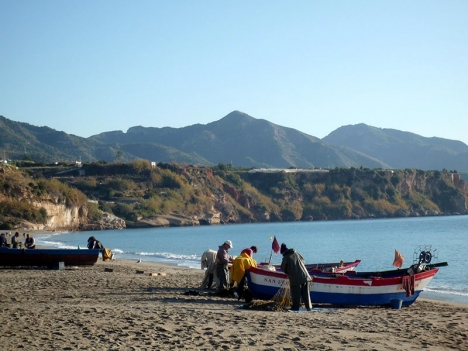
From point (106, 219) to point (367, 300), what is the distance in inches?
3754

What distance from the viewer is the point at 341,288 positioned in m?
16.0

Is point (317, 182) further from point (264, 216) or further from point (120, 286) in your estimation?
point (120, 286)

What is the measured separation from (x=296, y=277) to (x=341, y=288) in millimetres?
2093

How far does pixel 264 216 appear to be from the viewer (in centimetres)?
15038

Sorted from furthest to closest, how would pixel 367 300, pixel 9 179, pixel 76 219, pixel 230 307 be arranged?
pixel 76 219
pixel 9 179
pixel 367 300
pixel 230 307

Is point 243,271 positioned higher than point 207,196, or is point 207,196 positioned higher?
point 207,196

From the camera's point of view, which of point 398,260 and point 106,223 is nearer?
point 398,260

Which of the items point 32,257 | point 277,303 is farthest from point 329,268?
point 32,257

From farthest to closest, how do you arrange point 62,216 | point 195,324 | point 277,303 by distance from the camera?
point 62,216 → point 277,303 → point 195,324

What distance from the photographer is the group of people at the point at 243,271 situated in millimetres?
14516

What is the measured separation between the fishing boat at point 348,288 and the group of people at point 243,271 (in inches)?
24.0

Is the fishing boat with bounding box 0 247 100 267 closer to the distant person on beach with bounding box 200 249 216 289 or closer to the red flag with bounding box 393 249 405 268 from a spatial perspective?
the distant person on beach with bounding box 200 249 216 289

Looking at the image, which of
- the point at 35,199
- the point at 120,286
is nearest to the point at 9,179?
the point at 35,199

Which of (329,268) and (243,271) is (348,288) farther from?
(329,268)
